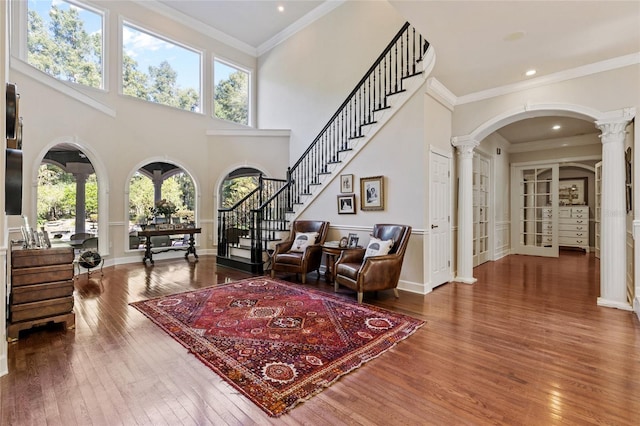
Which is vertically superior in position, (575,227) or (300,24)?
(300,24)

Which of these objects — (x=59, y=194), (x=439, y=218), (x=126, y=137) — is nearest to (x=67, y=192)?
(x=59, y=194)

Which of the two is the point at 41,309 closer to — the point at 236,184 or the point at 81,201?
the point at 81,201

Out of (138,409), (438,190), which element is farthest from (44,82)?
(438,190)

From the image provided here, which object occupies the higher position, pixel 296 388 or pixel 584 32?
pixel 584 32

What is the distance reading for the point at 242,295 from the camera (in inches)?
164

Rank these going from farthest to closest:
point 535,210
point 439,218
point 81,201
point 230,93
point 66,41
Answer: point 230,93, point 535,210, point 81,201, point 66,41, point 439,218

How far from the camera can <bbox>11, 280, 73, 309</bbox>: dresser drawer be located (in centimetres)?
278

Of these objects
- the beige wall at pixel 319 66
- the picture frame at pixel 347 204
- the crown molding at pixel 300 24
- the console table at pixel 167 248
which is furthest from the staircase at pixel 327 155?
the crown molding at pixel 300 24

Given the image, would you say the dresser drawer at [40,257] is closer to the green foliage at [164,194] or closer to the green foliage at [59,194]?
the green foliage at [164,194]

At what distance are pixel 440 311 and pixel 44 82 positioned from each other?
7.12 m

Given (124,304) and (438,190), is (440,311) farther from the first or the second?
(124,304)

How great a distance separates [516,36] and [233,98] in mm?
7535

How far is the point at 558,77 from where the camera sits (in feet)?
13.7

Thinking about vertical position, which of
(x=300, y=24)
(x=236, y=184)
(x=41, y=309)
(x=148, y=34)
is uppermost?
(x=300, y=24)
